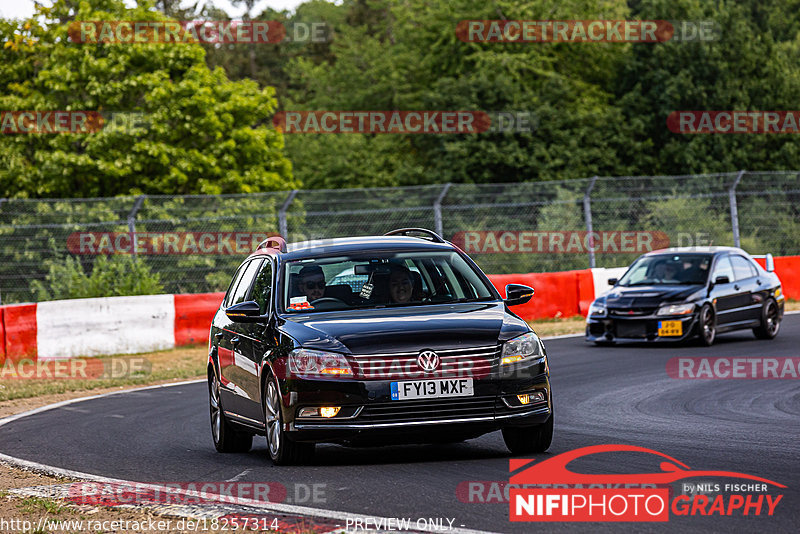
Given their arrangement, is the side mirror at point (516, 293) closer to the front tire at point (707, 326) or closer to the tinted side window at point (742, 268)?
the front tire at point (707, 326)

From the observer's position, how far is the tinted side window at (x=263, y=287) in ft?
30.8

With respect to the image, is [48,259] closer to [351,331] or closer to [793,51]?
[351,331]

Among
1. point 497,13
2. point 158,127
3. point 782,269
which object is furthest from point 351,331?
point 497,13

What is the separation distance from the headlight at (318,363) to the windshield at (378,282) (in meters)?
0.78

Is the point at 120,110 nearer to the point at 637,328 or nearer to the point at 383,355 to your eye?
the point at 637,328

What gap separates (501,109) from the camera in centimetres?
5103

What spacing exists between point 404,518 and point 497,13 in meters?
52.7

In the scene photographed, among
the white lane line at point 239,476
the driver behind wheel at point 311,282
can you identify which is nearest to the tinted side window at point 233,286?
the driver behind wheel at point 311,282

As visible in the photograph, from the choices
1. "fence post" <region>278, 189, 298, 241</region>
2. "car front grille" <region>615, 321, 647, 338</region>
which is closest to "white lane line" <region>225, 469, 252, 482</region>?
"car front grille" <region>615, 321, 647, 338</region>

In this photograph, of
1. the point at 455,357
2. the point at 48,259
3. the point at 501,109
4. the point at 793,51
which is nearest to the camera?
the point at 455,357

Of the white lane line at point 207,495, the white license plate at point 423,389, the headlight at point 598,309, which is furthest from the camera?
the headlight at point 598,309

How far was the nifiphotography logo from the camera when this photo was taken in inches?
248

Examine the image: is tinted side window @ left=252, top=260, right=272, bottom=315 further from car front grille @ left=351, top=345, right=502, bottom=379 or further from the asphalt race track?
car front grille @ left=351, top=345, right=502, bottom=379

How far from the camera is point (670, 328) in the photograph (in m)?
18.0
